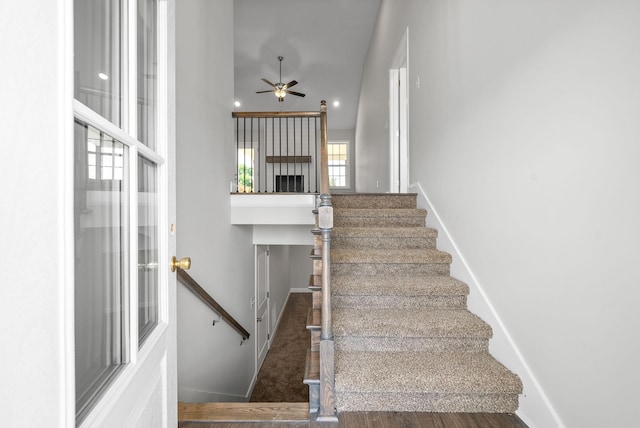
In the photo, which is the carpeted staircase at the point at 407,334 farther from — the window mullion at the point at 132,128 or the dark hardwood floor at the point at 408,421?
the window mullion at the point at 132,128

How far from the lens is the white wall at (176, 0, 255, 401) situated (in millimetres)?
2102

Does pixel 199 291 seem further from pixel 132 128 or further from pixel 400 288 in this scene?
pixel 132 128

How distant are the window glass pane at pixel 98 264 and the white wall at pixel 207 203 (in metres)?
1.29

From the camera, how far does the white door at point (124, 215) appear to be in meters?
0.63

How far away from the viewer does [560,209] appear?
4.45 feet

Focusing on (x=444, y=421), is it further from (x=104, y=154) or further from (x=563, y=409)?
(x=104, y=154)

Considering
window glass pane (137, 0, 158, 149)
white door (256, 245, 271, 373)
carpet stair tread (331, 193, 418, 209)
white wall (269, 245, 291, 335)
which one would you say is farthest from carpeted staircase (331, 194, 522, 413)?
white wall (269, 245, 291, 335)

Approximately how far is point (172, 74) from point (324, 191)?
1.34m

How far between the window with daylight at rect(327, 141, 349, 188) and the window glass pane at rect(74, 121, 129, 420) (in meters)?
8.66

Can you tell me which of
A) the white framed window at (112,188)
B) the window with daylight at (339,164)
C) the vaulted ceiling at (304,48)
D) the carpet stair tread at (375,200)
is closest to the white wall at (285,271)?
the window with daylight at (339,164)

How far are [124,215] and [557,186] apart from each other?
5.44ft

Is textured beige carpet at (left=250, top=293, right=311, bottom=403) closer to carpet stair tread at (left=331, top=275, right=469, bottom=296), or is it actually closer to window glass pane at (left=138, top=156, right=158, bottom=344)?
carpet stair tread at (left=331, top=275, right=469, bottom=296)

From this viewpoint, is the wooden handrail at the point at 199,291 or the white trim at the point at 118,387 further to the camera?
the wooden handrail at the point at 199,291
